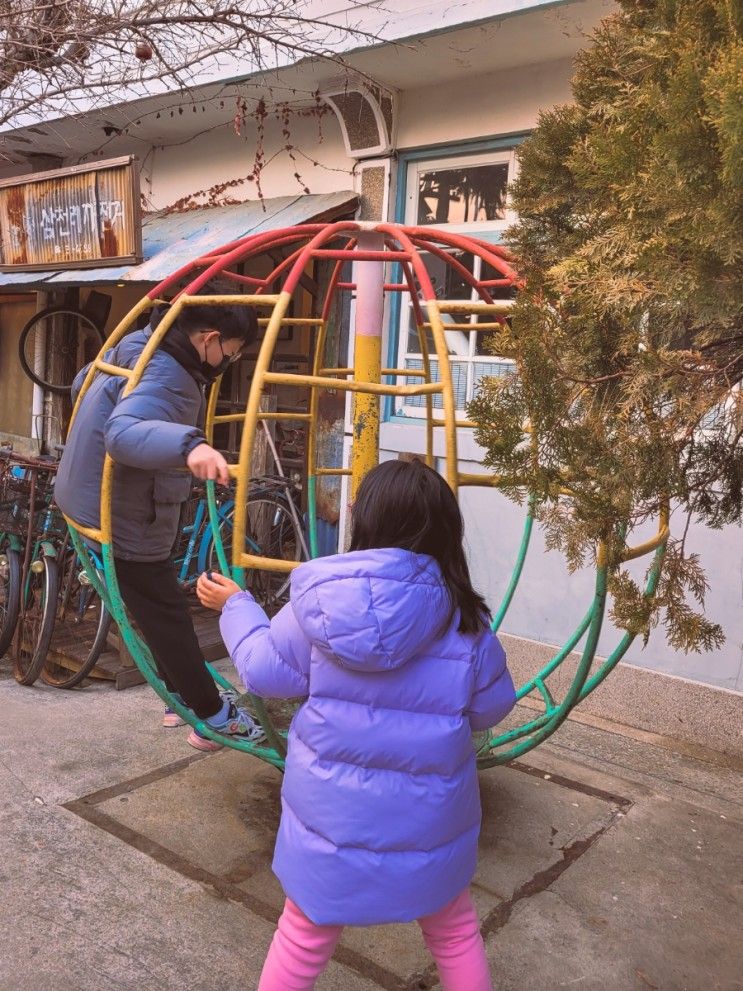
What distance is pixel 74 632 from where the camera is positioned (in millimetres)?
4840

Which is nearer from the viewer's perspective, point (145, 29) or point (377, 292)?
point (377, 292)

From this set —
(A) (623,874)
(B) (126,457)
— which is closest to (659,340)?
(B) (126,457)

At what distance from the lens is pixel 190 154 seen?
659cm

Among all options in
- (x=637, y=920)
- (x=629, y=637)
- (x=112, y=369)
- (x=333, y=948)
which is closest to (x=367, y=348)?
(x=112, y=369)

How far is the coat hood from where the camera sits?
5.34 ft

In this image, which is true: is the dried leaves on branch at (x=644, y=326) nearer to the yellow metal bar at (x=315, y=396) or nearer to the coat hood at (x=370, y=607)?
the coat hood at (x=370, y=607)

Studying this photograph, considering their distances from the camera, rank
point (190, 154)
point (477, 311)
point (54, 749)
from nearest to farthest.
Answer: point (477, 311)
point (54, 749)
point (190, 154)

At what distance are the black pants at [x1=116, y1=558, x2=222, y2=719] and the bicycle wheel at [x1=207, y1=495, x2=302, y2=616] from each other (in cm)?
234

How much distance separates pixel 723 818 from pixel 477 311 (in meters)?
2.34

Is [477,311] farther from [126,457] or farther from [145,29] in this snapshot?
[145,29]

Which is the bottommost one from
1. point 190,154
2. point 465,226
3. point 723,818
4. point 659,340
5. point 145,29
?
point 723,818

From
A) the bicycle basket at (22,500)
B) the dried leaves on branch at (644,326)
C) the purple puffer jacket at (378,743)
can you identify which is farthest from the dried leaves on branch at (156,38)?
the purple puffer jacket at (378,743)

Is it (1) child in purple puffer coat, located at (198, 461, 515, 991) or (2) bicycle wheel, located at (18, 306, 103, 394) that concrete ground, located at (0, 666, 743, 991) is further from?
(2) bicycle wheel, located at (18, 306, 103, 394)

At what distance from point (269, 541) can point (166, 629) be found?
108 inches
